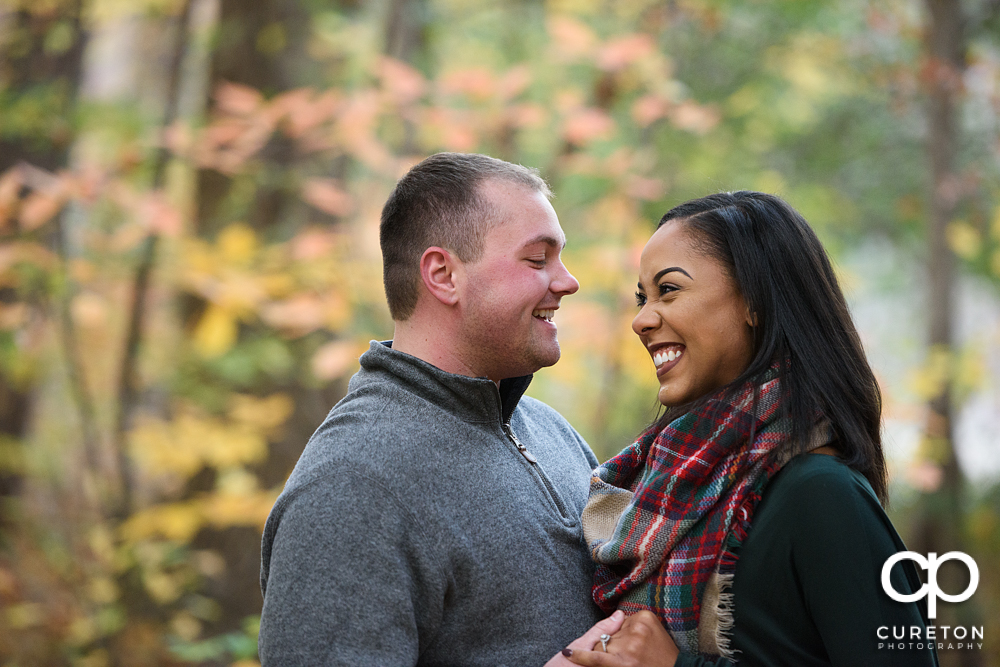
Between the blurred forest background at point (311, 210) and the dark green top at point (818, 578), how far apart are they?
3.38 ft

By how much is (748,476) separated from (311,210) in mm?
2974

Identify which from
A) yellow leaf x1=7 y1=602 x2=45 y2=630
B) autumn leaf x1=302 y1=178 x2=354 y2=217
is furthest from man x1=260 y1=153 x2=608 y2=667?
yellow leaf x1=7 y1=602 x2=45 y2=630

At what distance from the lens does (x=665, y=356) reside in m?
1.91

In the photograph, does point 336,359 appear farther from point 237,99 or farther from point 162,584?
point 162,584

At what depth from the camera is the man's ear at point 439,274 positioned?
201 cm

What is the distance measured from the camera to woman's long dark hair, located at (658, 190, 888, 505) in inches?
68.4

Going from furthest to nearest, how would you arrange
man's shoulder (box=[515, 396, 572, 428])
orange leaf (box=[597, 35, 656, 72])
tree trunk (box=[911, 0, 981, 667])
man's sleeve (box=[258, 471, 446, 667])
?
tree trunk (box=[911, 0, 981, 667])
orange leaf (box=[597, 35, 656, 72])
man's shoulder (box=[515, 396, 572, 428])
man's sleeve (box=[258, 471, 446, 667])

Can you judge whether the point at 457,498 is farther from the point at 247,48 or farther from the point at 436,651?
the point at 247,48

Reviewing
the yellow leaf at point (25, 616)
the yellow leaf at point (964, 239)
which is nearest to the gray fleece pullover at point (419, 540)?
the yellow leaf at point (25, 616)

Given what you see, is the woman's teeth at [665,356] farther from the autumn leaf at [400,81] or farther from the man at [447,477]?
the autumn leaf at [400,81]

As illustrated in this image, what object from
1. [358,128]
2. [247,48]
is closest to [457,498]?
[358,128]

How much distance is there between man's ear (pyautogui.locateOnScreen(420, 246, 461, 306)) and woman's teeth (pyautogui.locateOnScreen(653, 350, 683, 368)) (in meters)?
0.50

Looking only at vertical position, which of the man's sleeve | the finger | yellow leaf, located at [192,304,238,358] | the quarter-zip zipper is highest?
yellow leaf, located at [192,304,238,358]

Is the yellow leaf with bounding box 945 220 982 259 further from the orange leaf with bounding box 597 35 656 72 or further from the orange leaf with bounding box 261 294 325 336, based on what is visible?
the orange leaf with bounding box 261 294 325 336
